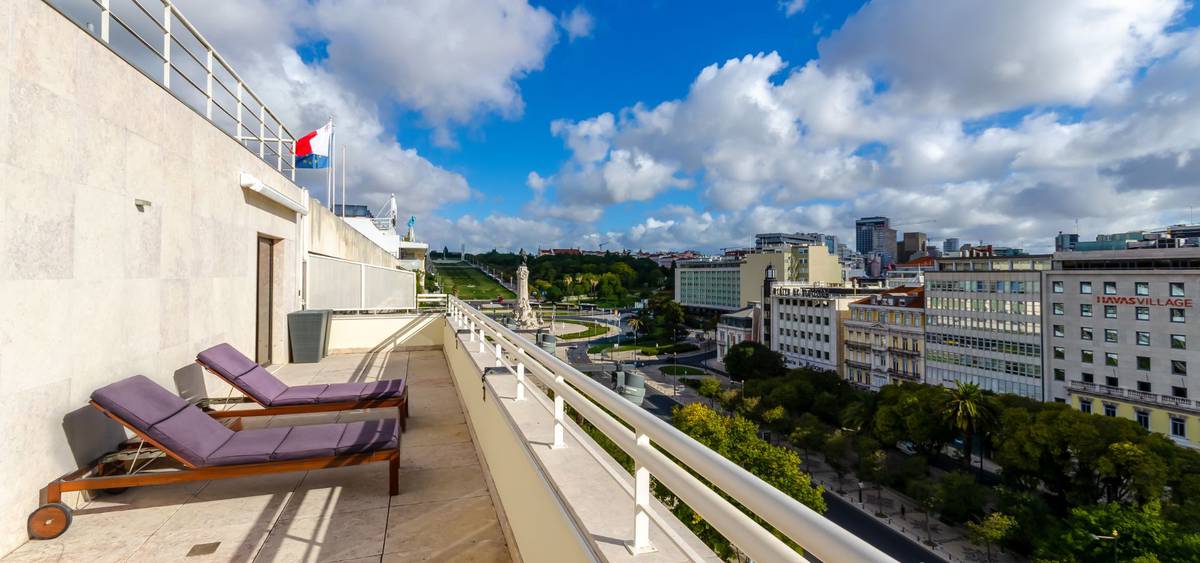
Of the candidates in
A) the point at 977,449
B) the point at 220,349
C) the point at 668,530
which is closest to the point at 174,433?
the point at 220,349

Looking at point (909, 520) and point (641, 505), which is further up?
point (641, 505)

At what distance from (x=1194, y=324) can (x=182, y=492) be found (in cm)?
6755

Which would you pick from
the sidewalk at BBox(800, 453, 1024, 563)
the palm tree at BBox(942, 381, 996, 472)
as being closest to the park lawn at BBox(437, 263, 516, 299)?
the sidewalk at BBox(800, 453, 1024, 563)

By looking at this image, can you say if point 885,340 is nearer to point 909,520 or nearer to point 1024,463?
point 1024,463

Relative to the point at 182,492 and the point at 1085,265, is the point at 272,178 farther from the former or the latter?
the point at 1085,265

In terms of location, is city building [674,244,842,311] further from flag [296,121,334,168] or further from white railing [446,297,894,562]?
white railing [446,297,894,562]

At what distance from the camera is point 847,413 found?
44250 mm

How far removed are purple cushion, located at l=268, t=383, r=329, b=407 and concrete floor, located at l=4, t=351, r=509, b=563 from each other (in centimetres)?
113

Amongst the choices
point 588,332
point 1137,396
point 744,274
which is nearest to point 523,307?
point 588,332

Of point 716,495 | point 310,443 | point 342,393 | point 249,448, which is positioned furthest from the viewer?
point 342,393

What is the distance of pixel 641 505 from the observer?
1658mm

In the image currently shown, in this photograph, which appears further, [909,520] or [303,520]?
[909,520]

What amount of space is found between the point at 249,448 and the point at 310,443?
38 cm

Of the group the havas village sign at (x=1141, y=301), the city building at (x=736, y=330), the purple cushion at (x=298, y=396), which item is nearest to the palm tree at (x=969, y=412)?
the havas village sign at (x=1141, y=301)
